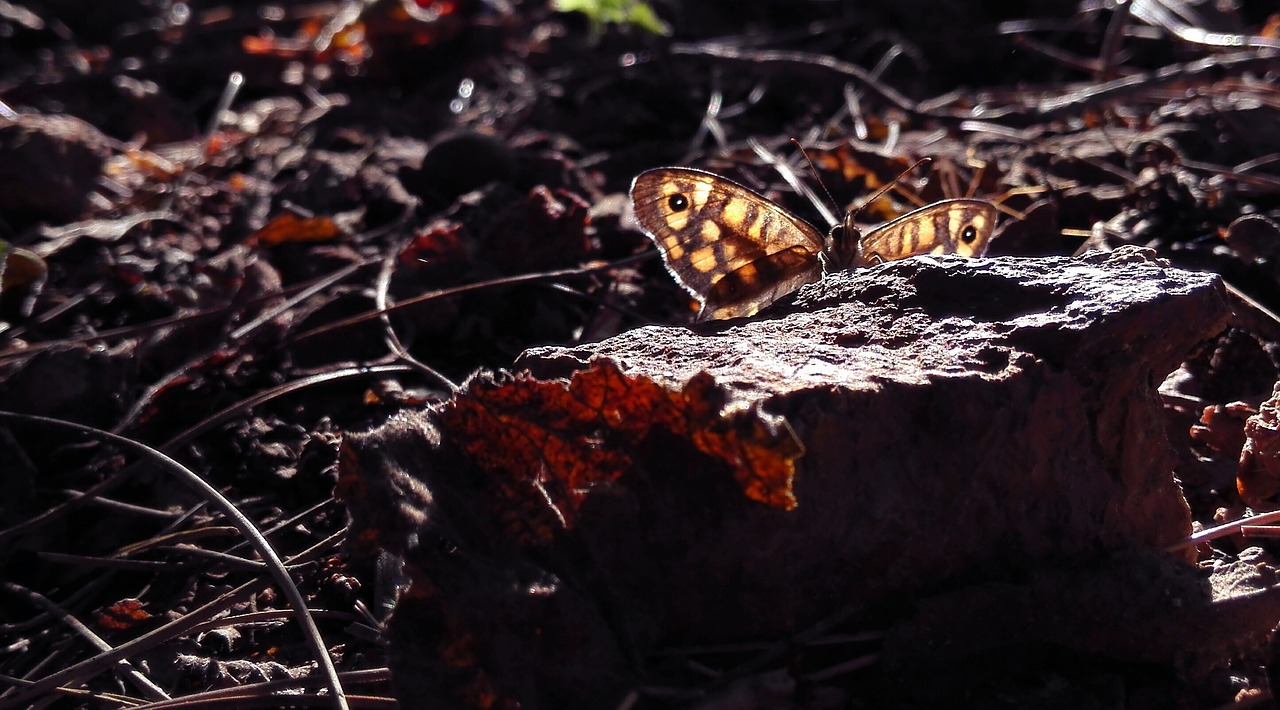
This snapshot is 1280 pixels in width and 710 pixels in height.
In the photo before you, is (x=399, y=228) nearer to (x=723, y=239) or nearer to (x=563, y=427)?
(x=723, y=239)

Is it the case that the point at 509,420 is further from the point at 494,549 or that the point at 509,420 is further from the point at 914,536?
the point at 914,536

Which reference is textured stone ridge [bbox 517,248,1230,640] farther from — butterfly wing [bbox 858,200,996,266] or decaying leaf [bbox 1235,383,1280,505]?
butterfly wing [bbox 858,200,996,266]

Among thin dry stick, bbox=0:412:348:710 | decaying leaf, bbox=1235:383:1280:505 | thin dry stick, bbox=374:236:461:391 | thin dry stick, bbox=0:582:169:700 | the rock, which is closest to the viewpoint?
thin dry stick, bbox=0:412:348:710

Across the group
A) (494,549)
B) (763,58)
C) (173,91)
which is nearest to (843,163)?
(763,58)

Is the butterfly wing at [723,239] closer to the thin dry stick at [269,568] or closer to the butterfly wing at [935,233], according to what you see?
the butterfly wing at [935,233]

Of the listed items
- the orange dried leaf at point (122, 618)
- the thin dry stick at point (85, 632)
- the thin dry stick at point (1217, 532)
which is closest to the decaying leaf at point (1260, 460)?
the thin dry stick at point (1217, 532)

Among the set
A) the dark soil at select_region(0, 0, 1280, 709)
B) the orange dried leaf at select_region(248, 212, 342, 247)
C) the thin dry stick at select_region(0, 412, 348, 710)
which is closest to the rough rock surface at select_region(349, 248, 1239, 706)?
the dark soil at select_region(0, 0, 1280, 709)
